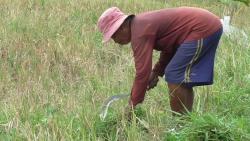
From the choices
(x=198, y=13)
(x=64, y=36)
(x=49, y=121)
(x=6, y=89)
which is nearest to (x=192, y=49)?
(x=198, y=13)

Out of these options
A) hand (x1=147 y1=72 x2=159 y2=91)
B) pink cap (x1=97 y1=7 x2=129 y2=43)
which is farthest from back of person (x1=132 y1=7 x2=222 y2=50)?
hand (x1=147 y1=72 x2=159 y2=91)

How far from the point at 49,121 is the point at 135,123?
618 millimetres

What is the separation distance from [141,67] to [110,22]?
0.40 meters

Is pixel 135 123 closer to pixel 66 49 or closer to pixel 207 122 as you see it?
pixel 207 122

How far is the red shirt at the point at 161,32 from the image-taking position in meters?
3.80

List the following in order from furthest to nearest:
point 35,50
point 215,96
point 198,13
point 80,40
→ point 80,40 → point 35,50 → point 215,96 → point 198,13

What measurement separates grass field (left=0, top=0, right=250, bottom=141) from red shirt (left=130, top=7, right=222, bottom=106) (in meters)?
0.36

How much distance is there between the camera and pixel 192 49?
158 inches

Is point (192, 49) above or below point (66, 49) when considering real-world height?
above

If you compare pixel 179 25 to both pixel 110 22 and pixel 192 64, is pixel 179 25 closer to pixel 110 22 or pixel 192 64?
pixel 192 64

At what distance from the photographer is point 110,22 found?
12.7 ft

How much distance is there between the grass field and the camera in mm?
3705

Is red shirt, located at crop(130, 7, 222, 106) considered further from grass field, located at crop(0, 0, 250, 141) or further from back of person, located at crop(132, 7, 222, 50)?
A: grass field, located at crop(0, 0, 250, 141)

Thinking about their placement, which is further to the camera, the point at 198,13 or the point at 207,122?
the point at 198,13
